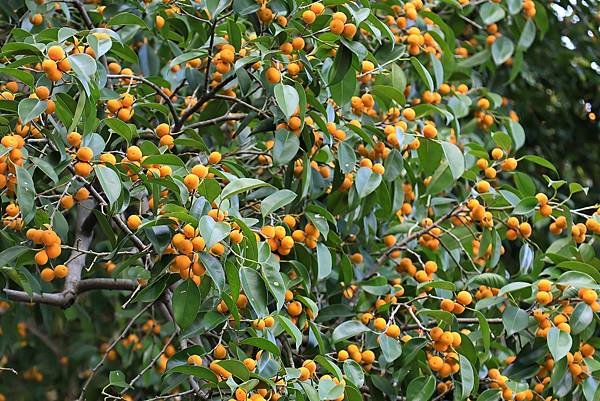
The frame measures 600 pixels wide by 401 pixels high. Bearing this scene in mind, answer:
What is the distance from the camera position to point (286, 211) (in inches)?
73.5

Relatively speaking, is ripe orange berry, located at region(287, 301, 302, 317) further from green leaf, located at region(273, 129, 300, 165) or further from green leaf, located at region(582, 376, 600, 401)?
green leaf, located at region(582, 376, 600, 401)

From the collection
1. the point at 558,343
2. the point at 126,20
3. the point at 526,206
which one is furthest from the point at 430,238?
the point at 126,20

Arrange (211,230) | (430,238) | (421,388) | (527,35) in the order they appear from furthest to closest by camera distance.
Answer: (527,35) < (430,238) < (421,388) < (211,230)

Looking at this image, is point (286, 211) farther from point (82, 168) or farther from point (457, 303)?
point (82, 168)

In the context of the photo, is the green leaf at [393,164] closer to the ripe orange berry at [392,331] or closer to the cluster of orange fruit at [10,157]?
the ripe orange berry at [392,331]

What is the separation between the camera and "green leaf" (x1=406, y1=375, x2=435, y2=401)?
1.73 meters

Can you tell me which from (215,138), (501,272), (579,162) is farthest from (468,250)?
(579,162)

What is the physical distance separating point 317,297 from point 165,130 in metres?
0.59

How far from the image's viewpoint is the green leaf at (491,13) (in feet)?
8.17

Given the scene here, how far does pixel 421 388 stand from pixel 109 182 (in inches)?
28.6

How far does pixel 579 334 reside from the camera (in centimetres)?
179

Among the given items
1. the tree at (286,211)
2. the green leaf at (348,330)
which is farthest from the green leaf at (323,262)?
the green leaf at (348,330)

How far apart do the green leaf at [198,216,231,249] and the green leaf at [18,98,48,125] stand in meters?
0.32

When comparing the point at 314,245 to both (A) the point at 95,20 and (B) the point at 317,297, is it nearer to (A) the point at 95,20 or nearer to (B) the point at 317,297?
(B) the point at 317,297
